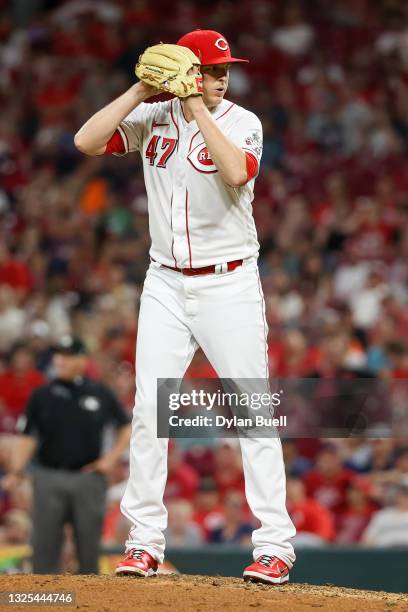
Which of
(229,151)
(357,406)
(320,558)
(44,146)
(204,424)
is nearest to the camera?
(229,151)

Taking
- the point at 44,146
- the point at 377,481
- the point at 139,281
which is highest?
the point at 44,146

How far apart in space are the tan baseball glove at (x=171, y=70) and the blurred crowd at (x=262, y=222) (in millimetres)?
4162

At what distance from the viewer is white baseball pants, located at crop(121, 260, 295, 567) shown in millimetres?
4645

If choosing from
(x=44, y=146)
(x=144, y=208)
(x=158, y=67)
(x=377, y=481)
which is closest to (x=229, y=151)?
(x=158, y=67)

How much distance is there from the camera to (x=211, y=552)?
24.6 feet

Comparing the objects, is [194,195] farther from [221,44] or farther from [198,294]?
[221,44]

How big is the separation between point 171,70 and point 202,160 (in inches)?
15.1

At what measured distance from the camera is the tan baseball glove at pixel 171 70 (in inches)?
175

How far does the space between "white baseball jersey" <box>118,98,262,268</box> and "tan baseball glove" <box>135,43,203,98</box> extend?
0.27 metres

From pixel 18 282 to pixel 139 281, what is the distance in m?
1.24

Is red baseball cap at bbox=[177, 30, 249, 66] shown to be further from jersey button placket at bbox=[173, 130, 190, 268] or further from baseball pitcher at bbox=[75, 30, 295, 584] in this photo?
jersey button placket at bbox=[173, 130, 190, 268]

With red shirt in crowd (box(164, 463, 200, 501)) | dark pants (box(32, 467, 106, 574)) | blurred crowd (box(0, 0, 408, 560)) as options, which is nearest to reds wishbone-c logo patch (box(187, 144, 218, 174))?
dark pants (box(32, 467, 106, 574))

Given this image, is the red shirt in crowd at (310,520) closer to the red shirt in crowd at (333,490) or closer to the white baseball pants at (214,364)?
the red shirt in crowd at (333,490)

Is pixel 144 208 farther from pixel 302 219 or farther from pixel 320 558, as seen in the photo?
pixel 320 558
